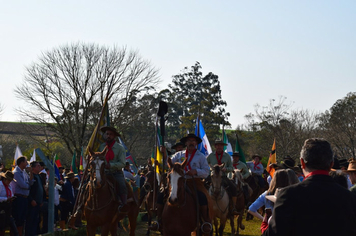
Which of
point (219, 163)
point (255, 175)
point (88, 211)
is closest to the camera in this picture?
point (88, 211)

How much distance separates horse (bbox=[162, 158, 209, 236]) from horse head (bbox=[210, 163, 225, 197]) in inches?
139

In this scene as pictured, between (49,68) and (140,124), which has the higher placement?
(49,68)

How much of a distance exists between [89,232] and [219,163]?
16.3 ft

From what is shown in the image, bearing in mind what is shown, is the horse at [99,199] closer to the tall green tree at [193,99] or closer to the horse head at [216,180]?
Answer: the horse head at [216,180]

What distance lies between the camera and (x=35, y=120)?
130 feet

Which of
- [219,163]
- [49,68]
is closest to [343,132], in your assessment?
[49,68]

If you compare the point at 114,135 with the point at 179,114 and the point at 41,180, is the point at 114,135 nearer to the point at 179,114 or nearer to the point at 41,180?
Result: the point at 41,180

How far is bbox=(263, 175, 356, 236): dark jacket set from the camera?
148 inches

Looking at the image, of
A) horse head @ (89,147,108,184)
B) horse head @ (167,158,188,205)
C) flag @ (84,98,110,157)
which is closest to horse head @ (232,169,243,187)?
flag @ (84,98,110,157)

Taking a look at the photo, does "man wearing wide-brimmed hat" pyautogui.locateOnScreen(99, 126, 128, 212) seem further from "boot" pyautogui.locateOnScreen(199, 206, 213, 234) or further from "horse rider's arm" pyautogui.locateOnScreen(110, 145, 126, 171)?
"boot" pyautogui.locateOnScreen(199, 206, 213, 234)

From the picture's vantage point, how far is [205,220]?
10750 millimetres

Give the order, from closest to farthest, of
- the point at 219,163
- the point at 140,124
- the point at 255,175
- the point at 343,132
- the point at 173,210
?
the point at 173,210 → the point at 219,163 → the point at 255,175 → the point at 140,124 → the point at 343,132

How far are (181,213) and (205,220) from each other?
2.49 ft

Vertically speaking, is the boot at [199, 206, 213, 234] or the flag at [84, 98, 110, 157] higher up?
the flag at [84, 98, 110, 157]
